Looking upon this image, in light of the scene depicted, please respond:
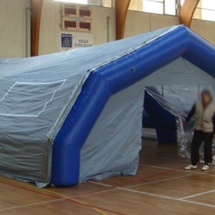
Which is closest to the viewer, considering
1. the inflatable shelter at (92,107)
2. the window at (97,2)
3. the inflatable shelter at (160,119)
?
the inflatable shelter at (92,107)

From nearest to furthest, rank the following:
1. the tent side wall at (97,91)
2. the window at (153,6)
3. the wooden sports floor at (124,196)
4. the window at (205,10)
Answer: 1. the wooden sports floor at (124,196)
2. the tent side wall at (97,91)
3. the window at (153,6)
4. the window at (205,10)

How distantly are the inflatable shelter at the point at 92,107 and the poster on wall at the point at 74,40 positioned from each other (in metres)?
6.98

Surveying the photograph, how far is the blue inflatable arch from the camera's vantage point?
553 centimetres

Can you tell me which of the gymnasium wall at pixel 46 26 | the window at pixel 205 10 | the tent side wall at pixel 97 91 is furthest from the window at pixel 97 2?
the tent side wall at pixel 97 91

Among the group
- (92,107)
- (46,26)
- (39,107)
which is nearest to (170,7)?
(46,26)

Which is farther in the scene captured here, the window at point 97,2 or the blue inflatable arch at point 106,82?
the window at point 97,2

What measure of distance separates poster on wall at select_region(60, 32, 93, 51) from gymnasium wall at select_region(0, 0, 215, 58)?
183 millimetres

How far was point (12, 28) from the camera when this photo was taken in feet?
43.8

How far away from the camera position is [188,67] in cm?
720

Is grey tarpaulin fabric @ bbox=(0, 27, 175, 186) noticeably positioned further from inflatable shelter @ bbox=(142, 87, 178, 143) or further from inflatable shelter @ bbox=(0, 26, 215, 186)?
inflatable shelter @ bbox=(142, 87, 178, 143)

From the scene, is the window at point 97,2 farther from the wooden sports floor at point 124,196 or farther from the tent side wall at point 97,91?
the wooden sports floor at point 124,196

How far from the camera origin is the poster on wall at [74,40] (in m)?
14.2

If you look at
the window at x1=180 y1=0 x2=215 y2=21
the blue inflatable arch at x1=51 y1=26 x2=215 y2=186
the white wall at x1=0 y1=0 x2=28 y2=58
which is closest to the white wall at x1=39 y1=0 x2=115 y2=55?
the white wall at x1=0 y1=0 x2=28 y2=58

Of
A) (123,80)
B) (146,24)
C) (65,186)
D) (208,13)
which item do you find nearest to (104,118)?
(123,80)
